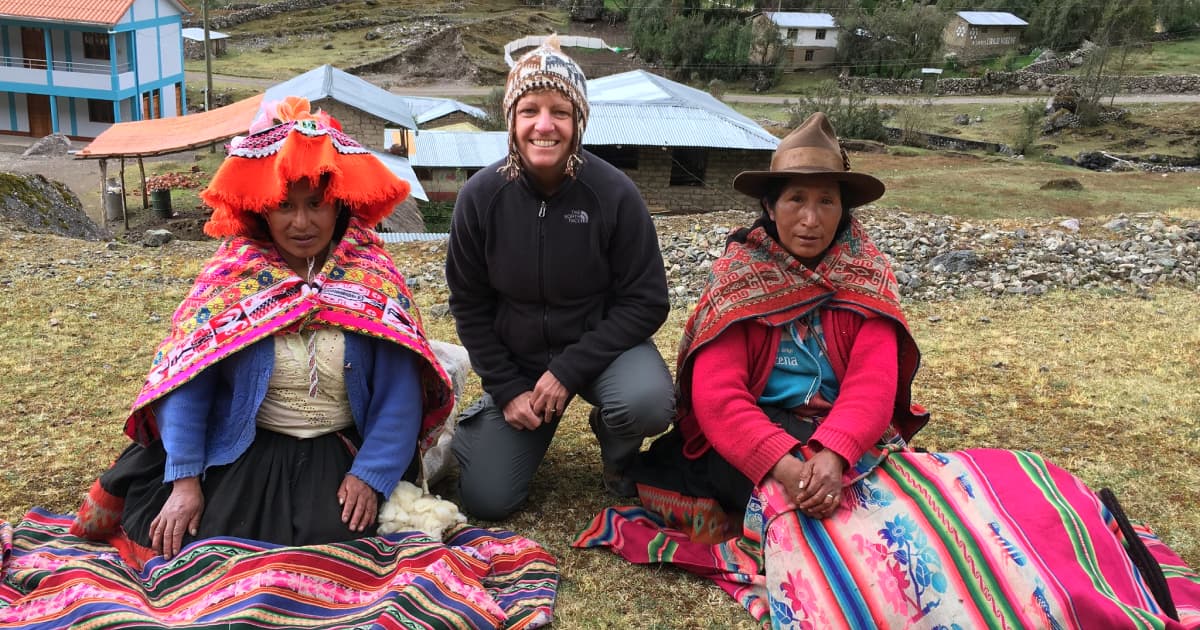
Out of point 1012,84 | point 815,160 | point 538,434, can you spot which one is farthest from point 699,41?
point 815,160

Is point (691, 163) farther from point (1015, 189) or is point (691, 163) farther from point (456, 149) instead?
point (1015, 189)

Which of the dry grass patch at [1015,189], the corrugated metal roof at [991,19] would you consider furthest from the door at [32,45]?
the corrugated metal roof at [991,19]

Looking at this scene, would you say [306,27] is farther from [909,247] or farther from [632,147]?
[909,247]

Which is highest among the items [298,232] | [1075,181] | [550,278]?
[298,232]

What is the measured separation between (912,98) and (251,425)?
3723 centimetres

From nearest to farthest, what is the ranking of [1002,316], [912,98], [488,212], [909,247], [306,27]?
1. [488,212]
2. [1002,316]
3. [909,247]
4. [912,98]
5. [306,27]

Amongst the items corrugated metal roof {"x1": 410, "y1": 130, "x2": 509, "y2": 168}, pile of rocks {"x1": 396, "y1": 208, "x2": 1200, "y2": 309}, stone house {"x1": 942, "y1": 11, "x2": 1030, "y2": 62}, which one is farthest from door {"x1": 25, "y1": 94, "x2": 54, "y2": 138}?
stone house {"x1": 942, "y1": 11, "x2": 1030, "y2": 62}

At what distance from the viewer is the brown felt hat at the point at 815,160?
2.71 m

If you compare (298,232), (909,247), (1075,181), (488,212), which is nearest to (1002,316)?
(909,247)

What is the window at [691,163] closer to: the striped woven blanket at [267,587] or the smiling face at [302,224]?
the smiling face at [302,224]

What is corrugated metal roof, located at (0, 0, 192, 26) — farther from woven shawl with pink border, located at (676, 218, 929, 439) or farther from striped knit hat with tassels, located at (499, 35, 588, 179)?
woven shawl with pink border, located at (676, 218, 929, 439)

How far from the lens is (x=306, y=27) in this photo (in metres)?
50.1

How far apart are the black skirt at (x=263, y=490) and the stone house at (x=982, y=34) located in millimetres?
48604

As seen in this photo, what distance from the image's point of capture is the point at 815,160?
2715 mm
